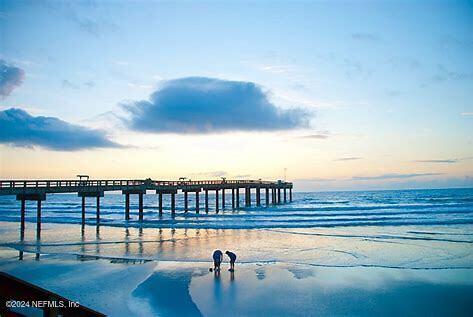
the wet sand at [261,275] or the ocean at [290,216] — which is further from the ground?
the wet sand at [261,275]

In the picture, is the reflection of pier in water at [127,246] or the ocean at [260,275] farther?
the reflection of pier in water at [127,246]

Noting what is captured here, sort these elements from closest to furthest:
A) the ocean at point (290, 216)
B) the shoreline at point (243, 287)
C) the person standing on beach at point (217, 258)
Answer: the shoreline at point (243, 287) → the person standing on beach at point (217, 258) → the ocean at point (290, 216)

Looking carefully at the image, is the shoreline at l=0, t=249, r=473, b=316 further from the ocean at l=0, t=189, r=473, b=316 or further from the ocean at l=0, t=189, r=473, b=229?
the ocean at l=0, t=189, r=473, b=229

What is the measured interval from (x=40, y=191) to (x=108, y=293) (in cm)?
1894

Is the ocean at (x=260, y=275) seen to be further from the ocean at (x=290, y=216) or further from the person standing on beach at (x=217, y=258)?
the ocean at (x=290, y=216)

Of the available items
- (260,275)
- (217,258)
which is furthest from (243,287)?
(217,258)

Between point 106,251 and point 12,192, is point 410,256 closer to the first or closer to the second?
point 106,251

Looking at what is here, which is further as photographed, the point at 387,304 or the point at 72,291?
the point at 72,291

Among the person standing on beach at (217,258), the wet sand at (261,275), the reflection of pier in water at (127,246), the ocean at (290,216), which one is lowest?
the ocean at (290,216)

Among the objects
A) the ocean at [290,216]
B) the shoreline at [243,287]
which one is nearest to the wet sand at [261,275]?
the shoreline at [243,287]

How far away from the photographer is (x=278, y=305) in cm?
Answer: 992

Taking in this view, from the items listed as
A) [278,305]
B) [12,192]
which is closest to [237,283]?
[278,305]

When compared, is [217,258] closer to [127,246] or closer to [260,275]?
[260,275]

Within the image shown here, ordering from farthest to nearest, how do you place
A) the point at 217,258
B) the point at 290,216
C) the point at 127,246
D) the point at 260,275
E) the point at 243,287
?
the point at 290,216
the point at 127,246
the point at 217,258
the point at 260,275
the point at 243,287
